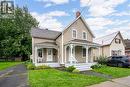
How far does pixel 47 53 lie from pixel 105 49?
52.4 feet

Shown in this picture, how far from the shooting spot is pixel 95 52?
40.4 metres

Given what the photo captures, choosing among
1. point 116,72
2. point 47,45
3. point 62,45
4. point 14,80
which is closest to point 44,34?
point 47,45

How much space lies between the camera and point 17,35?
51875 millimetres

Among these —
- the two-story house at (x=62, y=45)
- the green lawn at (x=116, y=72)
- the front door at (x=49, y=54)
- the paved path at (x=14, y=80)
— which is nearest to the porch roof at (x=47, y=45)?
the two-story house at (x=62, y=45)

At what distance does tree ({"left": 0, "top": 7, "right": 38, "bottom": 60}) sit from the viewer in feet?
162

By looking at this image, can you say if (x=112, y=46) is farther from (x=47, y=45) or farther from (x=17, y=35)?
(x=17, y=35)

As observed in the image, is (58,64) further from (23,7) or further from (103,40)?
(23,7)

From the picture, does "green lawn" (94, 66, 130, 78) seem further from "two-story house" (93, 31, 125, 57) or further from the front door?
"two-story house" (93, 31, 125, 57)

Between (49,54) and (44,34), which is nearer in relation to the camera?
(49,54)

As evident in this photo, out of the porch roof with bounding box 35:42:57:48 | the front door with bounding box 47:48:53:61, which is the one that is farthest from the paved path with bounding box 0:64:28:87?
the front door with bounding box 47:48:53:61

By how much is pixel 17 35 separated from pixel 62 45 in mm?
26403

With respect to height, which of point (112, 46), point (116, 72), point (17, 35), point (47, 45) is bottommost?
point (116, 72)

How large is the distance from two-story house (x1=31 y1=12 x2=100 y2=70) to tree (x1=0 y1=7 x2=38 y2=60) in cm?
2019

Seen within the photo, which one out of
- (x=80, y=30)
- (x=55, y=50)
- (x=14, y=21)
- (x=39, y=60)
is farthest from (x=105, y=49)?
(x=14, y=21)
